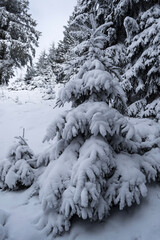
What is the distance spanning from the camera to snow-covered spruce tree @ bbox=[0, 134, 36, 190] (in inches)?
148

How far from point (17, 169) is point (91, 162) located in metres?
2.03

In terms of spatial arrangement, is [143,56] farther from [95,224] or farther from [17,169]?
[95,224]

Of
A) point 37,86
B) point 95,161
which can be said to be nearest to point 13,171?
point 95,161

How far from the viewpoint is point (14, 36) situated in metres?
14.5

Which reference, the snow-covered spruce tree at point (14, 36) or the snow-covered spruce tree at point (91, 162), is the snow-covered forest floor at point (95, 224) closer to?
the snow-covered spruce tree at point (91, 162)

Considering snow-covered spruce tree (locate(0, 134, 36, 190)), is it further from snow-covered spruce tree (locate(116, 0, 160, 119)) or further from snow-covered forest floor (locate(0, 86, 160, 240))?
snow-covered spruce tree (locate(116, 0, 160, 119))

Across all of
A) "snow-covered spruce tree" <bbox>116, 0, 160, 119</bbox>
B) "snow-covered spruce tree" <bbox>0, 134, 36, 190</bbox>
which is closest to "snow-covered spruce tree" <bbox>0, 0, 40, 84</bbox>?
"snow-covered spruce tree" <bbox>116, 0, 160, 119</bbox>

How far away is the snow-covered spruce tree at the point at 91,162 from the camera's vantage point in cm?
256

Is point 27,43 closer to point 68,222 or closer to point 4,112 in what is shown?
A: point 4,112

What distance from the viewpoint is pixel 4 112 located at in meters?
9.46

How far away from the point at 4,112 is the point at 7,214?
7022mm

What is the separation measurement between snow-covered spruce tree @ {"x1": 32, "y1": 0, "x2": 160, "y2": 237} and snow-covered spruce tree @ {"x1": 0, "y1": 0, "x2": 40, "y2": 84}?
11501 millimetres

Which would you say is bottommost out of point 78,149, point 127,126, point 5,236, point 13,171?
point 5,236

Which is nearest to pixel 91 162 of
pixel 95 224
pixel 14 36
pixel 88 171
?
pixel 88 171
